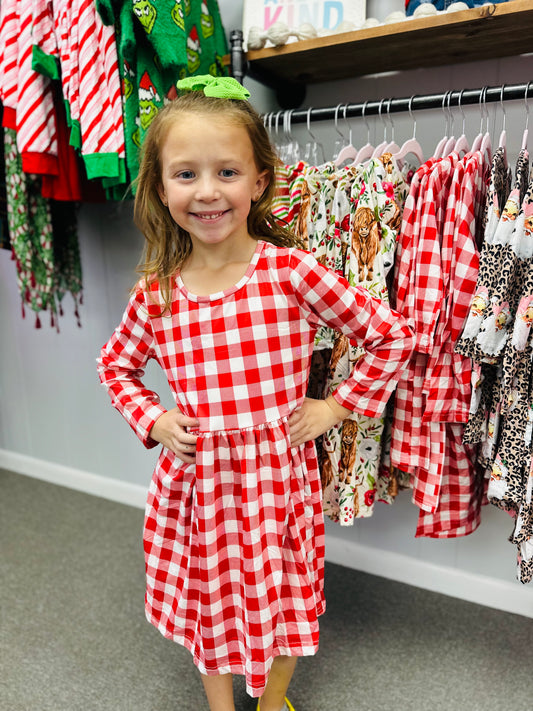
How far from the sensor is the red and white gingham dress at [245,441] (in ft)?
3.20

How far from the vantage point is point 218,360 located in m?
0.98

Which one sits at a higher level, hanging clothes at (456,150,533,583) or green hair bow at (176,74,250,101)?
green hair bow at (176,74,250,101)

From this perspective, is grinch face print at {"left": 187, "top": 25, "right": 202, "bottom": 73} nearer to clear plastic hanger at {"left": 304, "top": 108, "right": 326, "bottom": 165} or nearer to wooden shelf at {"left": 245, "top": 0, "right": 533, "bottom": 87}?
wooden shelf at {"left": 245, "top": 0, "right": 533, "bottom": 87}

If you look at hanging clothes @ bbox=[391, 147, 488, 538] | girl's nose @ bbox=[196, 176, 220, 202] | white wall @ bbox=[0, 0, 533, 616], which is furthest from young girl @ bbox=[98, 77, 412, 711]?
white wall @ bbox=[0, 0, 533, 616]

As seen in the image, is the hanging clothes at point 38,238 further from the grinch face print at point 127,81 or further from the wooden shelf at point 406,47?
the wooden shelf at point 406,47

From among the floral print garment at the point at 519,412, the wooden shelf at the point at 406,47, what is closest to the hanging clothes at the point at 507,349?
the floral print garment at the point at 519,412

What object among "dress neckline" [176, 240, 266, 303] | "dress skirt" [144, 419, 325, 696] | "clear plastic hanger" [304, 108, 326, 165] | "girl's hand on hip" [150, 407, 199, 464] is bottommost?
"dress skirt" [144, 419, 325, 696]

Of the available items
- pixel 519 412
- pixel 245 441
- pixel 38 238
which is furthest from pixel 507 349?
pixel 38 238

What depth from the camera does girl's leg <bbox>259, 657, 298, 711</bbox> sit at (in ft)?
3.75

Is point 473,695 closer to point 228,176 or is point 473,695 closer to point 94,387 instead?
point 228,176

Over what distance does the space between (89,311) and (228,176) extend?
1294 mm

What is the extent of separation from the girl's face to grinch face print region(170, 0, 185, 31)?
50 cm

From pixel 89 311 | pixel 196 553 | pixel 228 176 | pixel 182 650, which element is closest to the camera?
pixel 228 176

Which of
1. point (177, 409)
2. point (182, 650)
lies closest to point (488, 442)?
point (177, 409)
